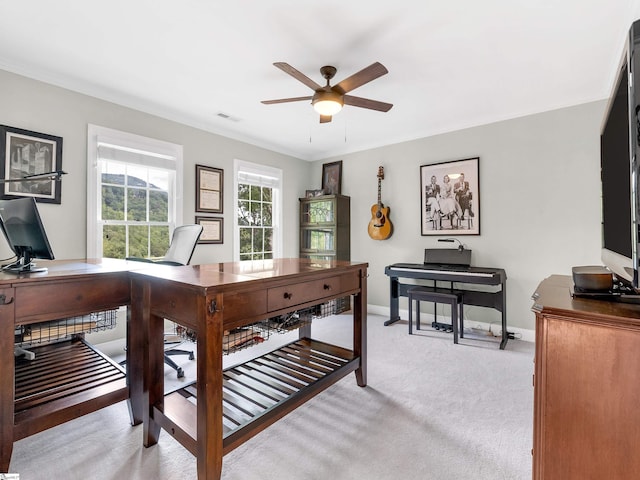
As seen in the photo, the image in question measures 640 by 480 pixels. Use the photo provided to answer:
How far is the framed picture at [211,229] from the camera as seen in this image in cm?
390

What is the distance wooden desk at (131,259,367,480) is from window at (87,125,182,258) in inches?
75.9

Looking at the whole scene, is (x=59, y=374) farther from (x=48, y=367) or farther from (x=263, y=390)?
(x=263, y=390)

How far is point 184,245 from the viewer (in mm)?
2873

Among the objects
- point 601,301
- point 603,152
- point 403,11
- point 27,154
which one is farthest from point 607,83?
point 27,154

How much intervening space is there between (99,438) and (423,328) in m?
3.35

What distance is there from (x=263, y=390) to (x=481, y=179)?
11.2 ft

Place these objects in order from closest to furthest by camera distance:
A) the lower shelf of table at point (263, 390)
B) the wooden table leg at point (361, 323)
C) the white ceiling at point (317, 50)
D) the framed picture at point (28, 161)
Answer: the lower shelf of table at point (263, 390) < the white ceiling at point (317, 50) < the wooden table leg at point (361, 323) < the framed picture at point (28, 161)

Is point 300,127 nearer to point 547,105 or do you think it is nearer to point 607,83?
point 547,105

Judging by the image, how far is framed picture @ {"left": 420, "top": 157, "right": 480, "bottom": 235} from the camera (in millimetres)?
3811

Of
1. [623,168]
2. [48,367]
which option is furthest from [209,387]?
[623,168]

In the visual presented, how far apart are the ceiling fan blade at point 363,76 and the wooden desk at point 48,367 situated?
6.33ft

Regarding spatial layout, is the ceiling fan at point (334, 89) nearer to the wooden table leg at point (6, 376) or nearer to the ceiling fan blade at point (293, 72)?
the ceiling fan blade at point (293, 72)

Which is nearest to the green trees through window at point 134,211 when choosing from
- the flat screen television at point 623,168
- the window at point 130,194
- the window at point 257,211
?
the window at point 130,194

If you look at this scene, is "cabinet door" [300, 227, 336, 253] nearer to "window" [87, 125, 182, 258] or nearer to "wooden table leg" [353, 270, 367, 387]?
"window" [87, 125, 182, 258]
